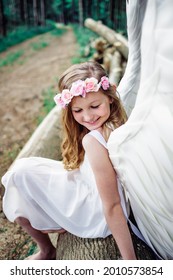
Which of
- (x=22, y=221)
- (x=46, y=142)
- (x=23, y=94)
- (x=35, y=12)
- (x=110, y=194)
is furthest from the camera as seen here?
(x=35, y=12)

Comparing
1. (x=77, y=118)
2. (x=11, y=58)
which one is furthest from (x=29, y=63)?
(x=77, y=118)

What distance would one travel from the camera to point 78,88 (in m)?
1.62

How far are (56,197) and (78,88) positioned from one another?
0.62 m

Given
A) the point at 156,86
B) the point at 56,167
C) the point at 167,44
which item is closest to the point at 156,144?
the point at 156,86

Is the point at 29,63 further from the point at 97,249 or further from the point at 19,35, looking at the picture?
the point at 97,249

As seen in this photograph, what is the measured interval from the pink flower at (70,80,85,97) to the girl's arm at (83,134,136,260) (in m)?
0.24

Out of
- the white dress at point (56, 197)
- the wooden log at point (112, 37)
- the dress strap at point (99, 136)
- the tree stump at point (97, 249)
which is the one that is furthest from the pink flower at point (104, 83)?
the wooden log at point (112, 37)

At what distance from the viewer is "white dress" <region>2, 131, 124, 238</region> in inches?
71.2

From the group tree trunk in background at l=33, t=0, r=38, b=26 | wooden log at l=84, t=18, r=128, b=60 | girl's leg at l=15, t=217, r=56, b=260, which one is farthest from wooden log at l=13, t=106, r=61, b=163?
tree trunk in background at l=33, t=0, r=38, b=26

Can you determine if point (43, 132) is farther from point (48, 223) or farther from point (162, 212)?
point (162, 212)

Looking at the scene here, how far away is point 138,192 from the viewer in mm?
1539

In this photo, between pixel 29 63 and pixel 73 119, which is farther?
pixel 29 63

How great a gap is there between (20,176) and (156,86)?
0.89 m

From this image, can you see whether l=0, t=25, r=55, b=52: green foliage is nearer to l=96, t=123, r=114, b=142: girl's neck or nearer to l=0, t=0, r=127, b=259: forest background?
l=0, t=0, r=127, b=259: forest background
